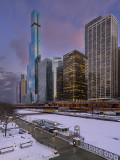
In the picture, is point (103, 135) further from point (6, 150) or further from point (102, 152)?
point (6, 150)

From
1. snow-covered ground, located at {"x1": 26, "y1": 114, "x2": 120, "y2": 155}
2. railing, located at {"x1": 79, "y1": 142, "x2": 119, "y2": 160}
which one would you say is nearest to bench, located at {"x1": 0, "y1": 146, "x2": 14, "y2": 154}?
railing, located at {"x1": 79, "y1": 142, "x2": 119, "y2": 160}

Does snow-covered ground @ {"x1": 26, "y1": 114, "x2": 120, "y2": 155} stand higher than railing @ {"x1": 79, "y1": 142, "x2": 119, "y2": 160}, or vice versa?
railing @ {"x1": 79, "y1": 142, "x2": 119, "y2": 160}

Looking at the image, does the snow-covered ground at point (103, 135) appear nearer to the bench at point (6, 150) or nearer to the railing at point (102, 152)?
the railing at point (102, 152)

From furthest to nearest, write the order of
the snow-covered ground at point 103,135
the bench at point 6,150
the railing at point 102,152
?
the snow-covered ground at point 103,135
the bench at point 6,150
the railing at point 102,152

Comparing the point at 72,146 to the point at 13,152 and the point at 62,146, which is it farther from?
the point at 13,152

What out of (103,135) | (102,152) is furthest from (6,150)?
(103,135)

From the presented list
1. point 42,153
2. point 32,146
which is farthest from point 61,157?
point 32,146

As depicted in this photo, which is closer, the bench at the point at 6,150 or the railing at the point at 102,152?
the railing at the point at 102,152

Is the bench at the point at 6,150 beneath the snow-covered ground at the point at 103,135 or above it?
above

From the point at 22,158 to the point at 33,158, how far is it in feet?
4.60

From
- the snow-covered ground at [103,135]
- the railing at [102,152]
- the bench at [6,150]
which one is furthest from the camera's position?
the snow-covered ground at [103,135]

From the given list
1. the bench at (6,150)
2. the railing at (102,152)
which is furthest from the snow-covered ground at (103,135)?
the bench at (6,150)

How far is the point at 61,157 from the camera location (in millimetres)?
16656

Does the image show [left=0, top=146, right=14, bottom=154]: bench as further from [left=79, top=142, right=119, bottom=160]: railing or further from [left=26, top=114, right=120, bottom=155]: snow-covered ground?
[left=26, top=114, right=120, bottom=155]: snow-covered ground
